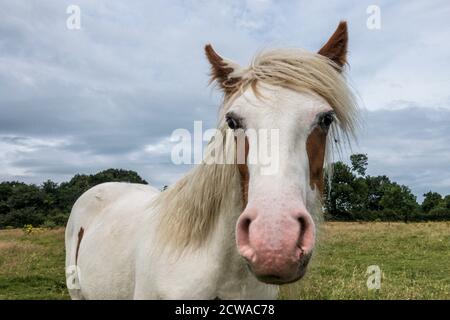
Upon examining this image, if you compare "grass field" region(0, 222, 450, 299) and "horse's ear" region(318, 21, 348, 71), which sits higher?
"horse's ear" region(318, 21, 348, 71)

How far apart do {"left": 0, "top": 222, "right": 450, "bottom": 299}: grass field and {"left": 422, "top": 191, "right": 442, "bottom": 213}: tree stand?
45615 mm

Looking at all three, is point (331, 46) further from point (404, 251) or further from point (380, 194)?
point (380, 194)

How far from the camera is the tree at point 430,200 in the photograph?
199ft

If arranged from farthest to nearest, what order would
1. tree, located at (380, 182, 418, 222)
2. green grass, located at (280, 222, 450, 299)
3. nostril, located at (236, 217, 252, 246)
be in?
tree, located at (380, 182, 418, 222) < green grass, located at (280, 222, 450, 299) < nostril, located at (236, 217, 252, 246)

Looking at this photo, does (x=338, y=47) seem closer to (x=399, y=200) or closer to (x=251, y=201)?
(x=251, y=201)

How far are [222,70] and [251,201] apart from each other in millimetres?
1351

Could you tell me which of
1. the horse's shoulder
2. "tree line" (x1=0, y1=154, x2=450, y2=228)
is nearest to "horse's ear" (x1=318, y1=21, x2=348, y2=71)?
the horse's shoulder

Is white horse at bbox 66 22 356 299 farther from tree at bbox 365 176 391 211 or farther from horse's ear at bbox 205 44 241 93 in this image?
tree at bbox 365 176 391 211

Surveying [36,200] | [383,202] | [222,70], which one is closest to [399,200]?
[383,202]

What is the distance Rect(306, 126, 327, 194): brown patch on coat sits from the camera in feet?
9.47

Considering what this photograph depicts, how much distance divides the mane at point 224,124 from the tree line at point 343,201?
38.6 m

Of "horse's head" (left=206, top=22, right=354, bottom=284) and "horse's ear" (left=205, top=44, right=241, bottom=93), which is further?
"horse's ear" (left=205, top=44, right=241, bottom=93)

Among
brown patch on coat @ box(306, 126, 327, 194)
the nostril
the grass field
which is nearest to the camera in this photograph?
the nostril
